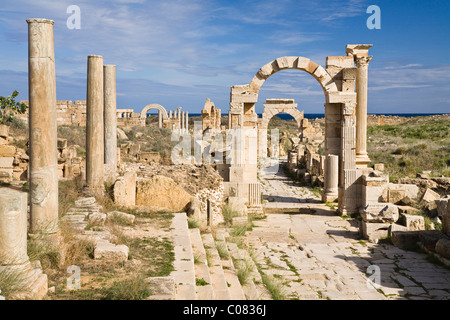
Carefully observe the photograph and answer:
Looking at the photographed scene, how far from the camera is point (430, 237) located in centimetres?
863

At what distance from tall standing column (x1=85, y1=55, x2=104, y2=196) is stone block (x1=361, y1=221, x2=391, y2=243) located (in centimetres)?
592

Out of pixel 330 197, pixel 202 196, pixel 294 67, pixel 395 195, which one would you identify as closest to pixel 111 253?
pixel 202 196

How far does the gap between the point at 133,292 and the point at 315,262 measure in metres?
4.43

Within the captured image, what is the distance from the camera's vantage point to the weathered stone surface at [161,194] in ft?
32.8

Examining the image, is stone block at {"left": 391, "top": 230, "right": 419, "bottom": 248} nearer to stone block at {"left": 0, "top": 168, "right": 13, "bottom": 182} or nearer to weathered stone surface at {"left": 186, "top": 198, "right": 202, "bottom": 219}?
weathered stone surface at {"left": 186, "top": 198, "right": 202, "bottom": 219}

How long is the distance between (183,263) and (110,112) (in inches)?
242

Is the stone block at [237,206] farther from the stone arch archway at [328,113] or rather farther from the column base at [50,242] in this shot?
the column base at [50,242]

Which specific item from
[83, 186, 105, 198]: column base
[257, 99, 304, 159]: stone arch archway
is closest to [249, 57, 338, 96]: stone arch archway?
[83, 186, 105, 198]: column base

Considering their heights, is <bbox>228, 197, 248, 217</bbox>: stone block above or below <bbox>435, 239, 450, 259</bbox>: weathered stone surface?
above

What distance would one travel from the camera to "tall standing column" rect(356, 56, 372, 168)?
13.3 metres

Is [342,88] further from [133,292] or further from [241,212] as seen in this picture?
[133,292]

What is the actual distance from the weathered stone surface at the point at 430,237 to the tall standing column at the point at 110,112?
7439mm

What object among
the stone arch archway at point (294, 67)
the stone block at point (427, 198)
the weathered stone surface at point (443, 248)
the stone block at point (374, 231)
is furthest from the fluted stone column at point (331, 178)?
the weathered stone surface at point (443, 248)
